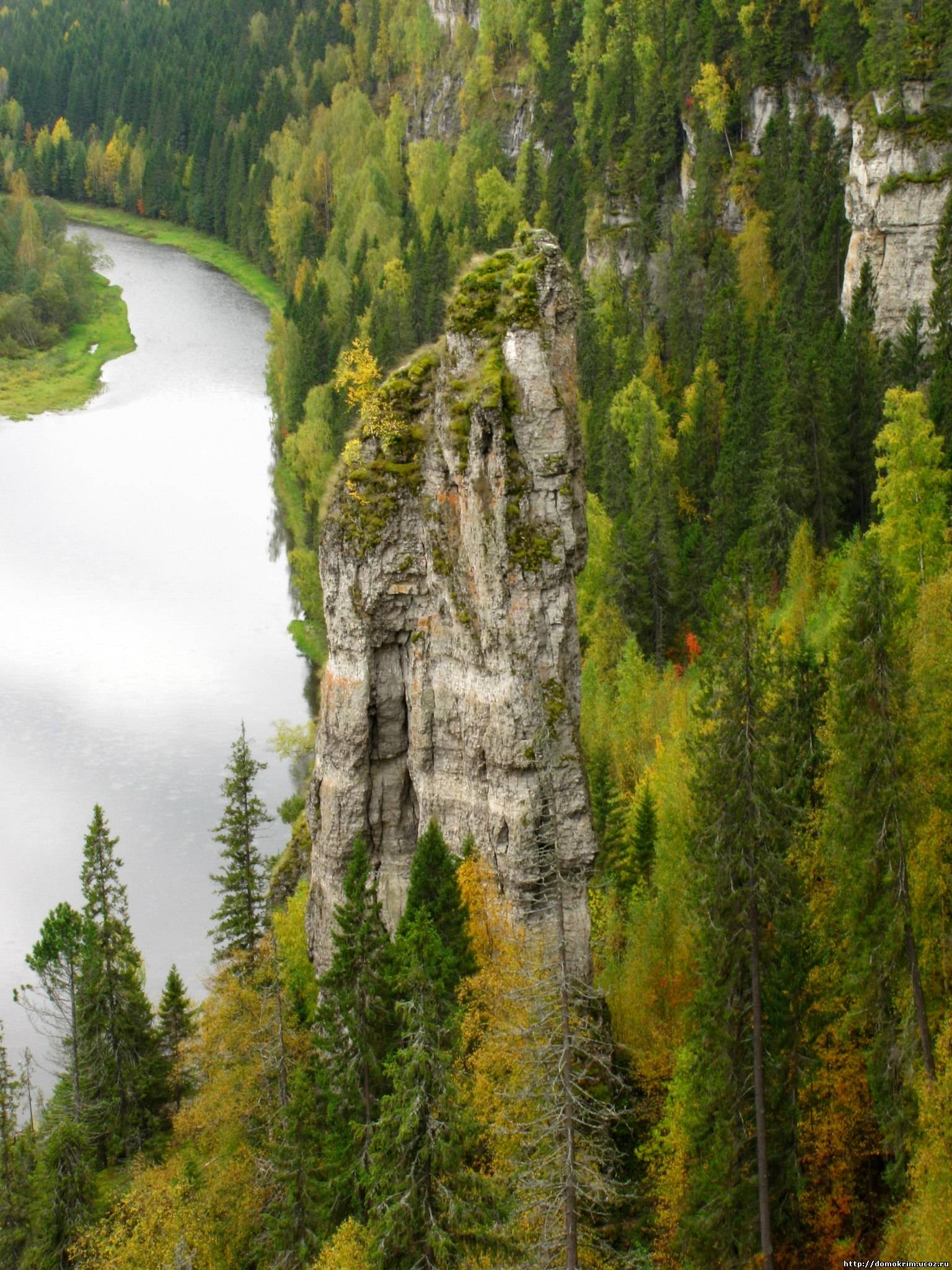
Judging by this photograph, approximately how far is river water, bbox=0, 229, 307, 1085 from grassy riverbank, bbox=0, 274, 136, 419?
244 cm

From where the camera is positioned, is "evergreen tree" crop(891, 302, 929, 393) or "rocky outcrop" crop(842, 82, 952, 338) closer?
"evergreen tree" crop(891, 302, 929, 393)

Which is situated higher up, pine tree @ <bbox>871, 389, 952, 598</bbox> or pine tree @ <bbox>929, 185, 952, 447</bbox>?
pine tree @ <bbox>929, 185, 952, 447</bbox>

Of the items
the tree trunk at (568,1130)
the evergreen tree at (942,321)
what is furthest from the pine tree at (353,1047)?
the evergreen tree at (942,321)

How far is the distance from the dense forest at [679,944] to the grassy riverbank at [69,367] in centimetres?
4964

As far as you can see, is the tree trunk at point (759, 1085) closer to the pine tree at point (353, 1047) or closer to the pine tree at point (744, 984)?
the pine tree at point (744, 984)

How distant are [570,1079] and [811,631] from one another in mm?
33779

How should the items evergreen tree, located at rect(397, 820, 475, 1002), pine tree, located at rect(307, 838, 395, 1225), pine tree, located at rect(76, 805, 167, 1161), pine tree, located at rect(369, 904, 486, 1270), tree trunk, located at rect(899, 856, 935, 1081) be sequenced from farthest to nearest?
1. pine tree, located at rect(76, 805, 167, 1161)
2. evergreen tree, located at rect(397, 820, 475, 1002)
3. pine tree, located at rect(307, 838, 395, 1225)
4. tree trunk, located at rect(899, 856, 935, 1081)
5. pine tree, located at rect(369, 904, 486, 1270)

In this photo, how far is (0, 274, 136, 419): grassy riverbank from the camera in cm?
13788

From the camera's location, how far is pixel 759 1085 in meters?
29.5

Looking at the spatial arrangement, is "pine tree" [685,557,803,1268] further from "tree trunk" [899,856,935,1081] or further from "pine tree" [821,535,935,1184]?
"tree trunk" [899,856,935,1081]

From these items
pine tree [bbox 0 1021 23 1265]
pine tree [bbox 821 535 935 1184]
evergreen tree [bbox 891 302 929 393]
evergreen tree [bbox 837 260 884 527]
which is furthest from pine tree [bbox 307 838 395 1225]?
evergreen tree [bbox 891 302 929 393]

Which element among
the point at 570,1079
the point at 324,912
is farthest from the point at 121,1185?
the point at 570,1079

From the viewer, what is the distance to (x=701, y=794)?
31.2 m

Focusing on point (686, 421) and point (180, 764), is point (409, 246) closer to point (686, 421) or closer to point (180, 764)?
point (686, 421)
